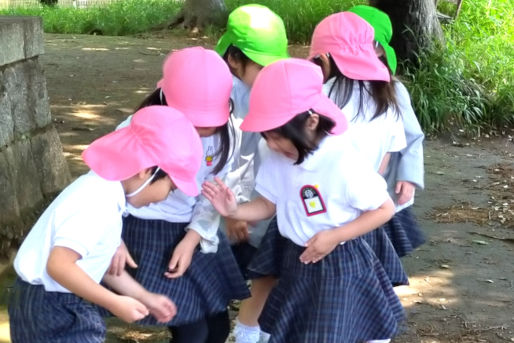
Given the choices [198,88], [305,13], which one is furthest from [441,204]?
[305,13]

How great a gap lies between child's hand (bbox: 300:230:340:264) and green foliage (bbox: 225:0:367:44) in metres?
8.18

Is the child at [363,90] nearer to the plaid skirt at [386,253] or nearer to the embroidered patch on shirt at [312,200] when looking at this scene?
the plaid skirt at [386,253]

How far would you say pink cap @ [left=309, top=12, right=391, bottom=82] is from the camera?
Answer: 2832 mm

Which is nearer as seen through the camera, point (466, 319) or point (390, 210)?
point (390, 210)

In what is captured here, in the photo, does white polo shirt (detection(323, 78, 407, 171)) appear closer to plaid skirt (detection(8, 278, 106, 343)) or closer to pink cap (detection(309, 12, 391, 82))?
pink cap (detection(309, 12, 391, 82))

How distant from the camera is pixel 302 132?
2.39m

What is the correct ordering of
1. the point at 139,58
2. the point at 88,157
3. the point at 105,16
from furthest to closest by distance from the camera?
1. the point at 105,16
2. the point at 139,58
3. the point at 88,157

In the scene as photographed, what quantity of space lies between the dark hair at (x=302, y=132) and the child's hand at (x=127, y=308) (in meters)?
0.67

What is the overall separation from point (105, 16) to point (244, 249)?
1156cm

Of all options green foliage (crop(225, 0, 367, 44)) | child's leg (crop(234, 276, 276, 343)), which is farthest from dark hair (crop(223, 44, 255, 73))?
green foliage (crop(225, 0, 367, 44))

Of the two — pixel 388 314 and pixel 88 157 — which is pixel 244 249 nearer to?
pixel 388 314

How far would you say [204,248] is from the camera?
8.33 ft

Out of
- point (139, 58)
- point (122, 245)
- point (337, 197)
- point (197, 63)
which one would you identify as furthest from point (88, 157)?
point (139, 58)

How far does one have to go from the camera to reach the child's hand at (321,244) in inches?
96.9
